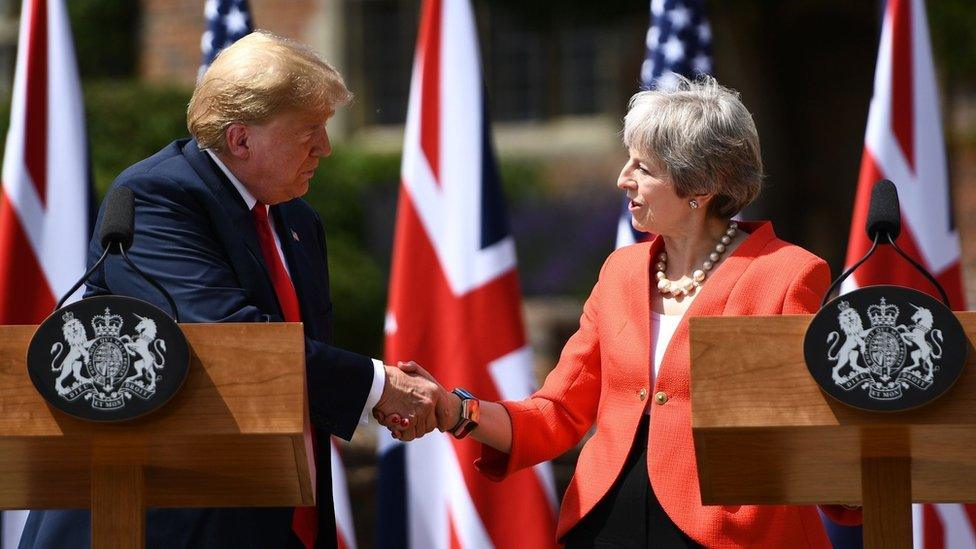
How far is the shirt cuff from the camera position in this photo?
2.93 m

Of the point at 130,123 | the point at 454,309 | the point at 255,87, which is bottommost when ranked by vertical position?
the point at 130,123

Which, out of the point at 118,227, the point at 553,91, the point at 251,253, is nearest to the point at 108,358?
the point at 118,227

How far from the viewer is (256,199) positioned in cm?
303

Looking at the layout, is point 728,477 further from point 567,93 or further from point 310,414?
point 567,93

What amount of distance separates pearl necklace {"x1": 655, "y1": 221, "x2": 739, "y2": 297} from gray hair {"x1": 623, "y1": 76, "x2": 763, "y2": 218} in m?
0.08

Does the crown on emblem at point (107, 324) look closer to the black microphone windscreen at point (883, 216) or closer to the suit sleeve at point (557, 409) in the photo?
the suit sleeve at point (557, 409)

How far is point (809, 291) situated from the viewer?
9.03 ft

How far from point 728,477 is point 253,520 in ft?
3.37

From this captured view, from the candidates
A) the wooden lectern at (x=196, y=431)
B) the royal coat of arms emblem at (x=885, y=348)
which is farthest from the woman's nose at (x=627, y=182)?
the wooden lectern at (x=196, y=431)

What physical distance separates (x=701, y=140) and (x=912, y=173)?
1903mm

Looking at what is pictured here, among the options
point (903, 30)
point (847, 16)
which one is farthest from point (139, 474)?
point (847, 16)

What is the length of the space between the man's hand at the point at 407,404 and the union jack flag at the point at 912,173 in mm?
1810

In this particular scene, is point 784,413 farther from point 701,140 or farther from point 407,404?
point 407,404

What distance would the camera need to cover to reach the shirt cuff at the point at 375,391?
293cm
